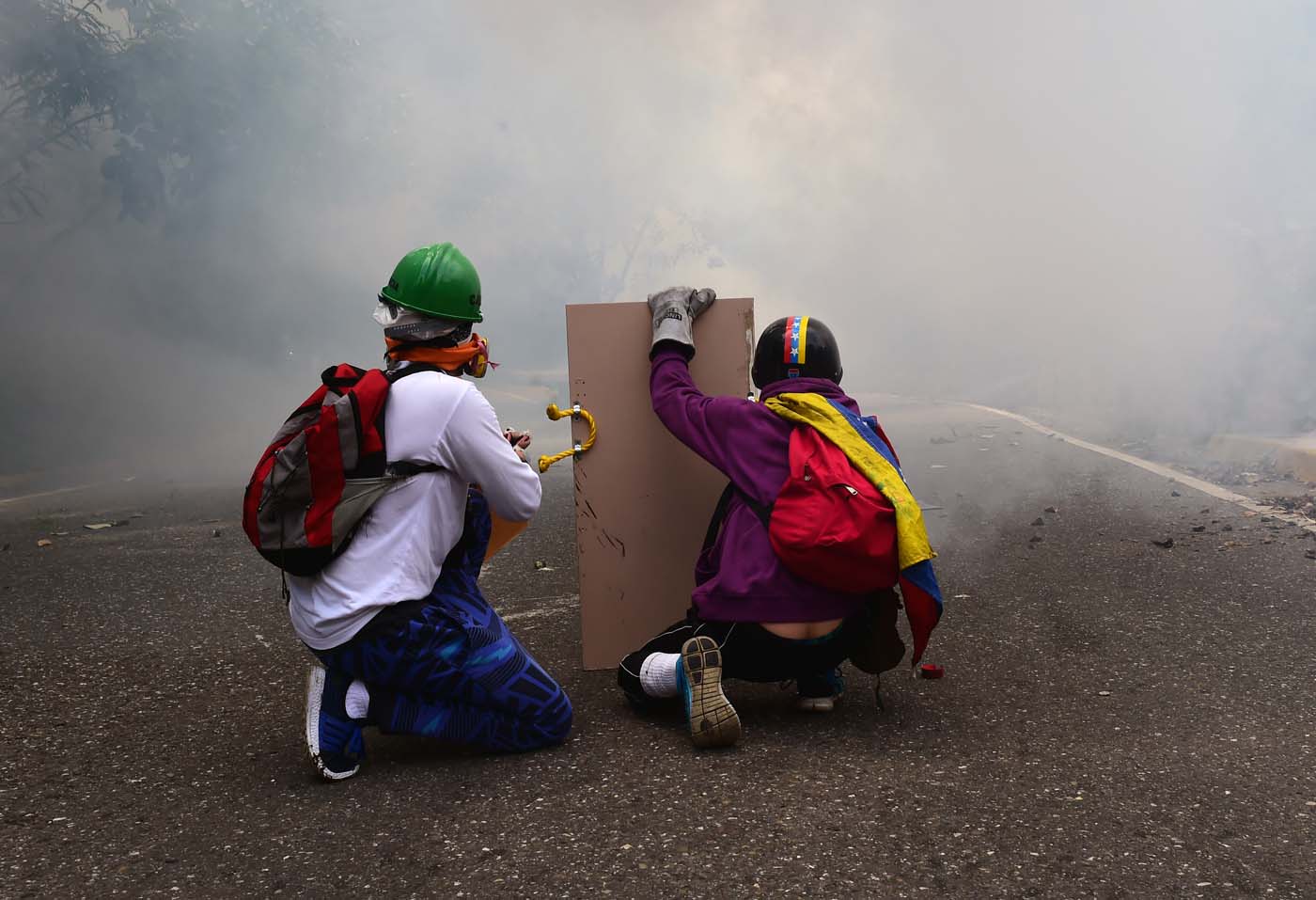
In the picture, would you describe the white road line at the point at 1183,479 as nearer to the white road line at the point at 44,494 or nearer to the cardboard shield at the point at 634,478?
the cardboard shield at the point at 634,478

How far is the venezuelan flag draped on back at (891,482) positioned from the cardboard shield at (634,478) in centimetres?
46

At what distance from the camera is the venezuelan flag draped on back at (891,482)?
3104 millimetres

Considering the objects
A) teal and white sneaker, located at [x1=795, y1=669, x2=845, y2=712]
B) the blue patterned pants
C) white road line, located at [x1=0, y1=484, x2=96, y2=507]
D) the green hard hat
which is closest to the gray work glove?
the green hard hat

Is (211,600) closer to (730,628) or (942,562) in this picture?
(730,628)

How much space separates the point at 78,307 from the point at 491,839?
40.2ft

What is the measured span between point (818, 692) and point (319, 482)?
1548 mm

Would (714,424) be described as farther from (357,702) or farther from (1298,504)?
(1298,504)

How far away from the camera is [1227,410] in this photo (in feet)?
33.8

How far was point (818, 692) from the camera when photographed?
354 cm

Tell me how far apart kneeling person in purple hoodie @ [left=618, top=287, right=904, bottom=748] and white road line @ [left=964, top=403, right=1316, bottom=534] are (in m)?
3.85

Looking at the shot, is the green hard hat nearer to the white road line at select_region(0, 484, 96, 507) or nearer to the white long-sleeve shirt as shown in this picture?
the white long-sleeve shirt

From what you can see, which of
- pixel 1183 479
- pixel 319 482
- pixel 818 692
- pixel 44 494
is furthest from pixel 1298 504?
pixel 44 494

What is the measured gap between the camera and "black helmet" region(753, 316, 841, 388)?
3.51 m

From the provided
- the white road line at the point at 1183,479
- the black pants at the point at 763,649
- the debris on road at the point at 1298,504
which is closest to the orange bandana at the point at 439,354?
the black pants at the point at 763,649
